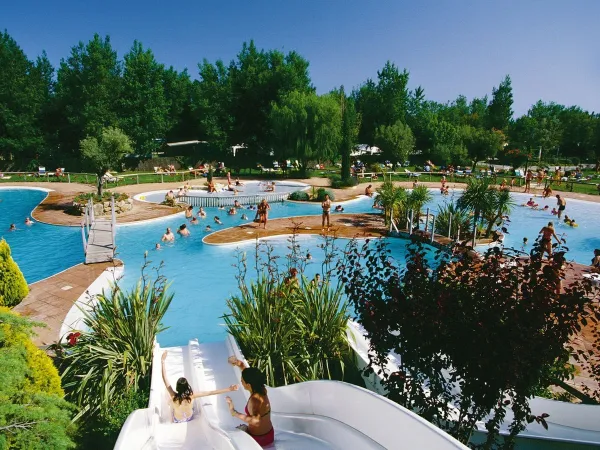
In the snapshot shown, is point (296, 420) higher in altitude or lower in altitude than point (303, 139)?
lower

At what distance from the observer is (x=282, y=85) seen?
42.0 m

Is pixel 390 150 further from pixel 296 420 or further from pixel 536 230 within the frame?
pixel 296 420

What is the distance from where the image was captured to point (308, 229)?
61.3 ft

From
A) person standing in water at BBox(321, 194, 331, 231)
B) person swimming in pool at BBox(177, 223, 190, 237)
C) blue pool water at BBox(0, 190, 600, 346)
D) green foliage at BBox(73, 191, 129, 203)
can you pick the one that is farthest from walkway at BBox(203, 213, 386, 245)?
green foliage at BBox(73, 191, 129, 203)

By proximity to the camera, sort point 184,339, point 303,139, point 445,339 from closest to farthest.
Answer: point 445,339 < point 184,339 < point 303,139

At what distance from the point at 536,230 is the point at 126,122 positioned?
37.0 meters

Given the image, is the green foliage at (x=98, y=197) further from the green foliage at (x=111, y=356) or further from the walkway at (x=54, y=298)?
the green foliage at (x=111, y=356)

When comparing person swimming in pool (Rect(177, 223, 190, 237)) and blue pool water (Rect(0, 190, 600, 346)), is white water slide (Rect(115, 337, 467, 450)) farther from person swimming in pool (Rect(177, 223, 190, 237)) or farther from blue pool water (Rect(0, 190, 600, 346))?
person swimming in pool (Rect(177, 223, 190, 237))

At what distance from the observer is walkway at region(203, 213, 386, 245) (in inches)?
689

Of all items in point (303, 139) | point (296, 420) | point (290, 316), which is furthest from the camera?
point (303, 139)

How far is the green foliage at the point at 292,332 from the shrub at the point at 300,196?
19.3 meters

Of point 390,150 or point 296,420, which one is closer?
point 296,420

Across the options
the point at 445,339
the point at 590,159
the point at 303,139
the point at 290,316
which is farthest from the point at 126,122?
the point at 590,159

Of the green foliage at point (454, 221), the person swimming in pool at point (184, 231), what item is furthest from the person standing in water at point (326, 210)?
the person swimming in pool at point (184, 231)
